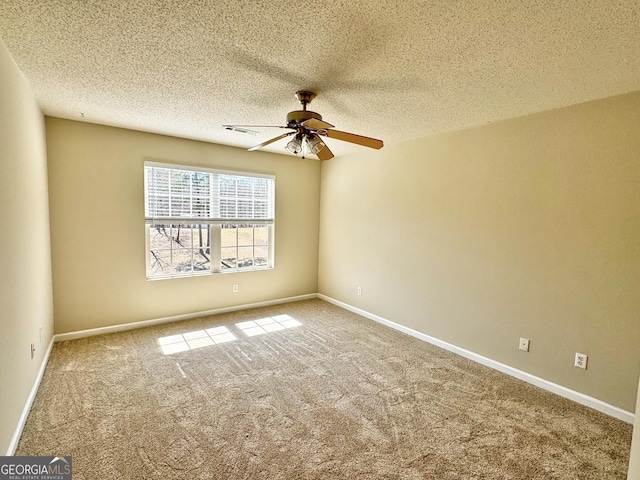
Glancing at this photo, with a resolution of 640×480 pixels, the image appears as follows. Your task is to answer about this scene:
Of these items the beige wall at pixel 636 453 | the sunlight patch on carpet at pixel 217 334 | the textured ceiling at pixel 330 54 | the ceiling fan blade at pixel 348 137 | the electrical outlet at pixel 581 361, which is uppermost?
the textured ceiling at pixel 330 54

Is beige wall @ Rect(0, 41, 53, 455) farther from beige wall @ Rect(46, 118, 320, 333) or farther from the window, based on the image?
the window

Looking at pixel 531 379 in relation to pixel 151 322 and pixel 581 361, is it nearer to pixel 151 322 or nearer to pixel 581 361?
pixel 581 361

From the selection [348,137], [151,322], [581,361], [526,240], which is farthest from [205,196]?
[581,361]

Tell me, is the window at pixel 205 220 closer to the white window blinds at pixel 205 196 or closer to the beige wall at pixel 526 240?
the white window blinds at pixel 205 196

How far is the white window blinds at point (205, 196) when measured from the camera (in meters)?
Answer: 4.04

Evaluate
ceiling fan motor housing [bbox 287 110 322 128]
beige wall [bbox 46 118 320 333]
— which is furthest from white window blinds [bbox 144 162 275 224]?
ceiling fan motor housing [bbox 287 110 322 128]

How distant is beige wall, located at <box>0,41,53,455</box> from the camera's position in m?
1.82

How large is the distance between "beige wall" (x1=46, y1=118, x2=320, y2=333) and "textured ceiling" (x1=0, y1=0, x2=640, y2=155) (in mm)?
651

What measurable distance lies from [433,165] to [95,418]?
3.91 m

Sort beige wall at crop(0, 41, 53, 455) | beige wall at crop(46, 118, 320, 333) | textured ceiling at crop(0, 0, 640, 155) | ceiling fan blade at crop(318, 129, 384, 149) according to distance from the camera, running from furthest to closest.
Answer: beige wall at crop(46, 118, 320, 333) < ceiling fan blade at crop(318, 129, 384, 149) < beige wall at crop(0, 41, 53, 455) < textured ceiling at crop(0, 0, 640, 155)

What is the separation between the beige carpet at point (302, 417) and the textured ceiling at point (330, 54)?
8.05 feet

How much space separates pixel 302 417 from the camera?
2.30m

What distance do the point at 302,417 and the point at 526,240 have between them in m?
2.49

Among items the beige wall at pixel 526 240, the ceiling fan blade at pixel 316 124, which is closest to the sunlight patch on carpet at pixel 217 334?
the beige wall at pixel 526 240
